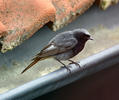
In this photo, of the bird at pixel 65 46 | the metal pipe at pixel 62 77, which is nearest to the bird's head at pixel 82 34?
the bird at pixel 65 46

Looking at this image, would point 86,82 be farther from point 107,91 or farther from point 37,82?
point 37,82

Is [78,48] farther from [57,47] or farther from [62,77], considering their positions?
[62,77]

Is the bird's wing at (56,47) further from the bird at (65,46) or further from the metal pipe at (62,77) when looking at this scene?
the metal pipe at (62,77)

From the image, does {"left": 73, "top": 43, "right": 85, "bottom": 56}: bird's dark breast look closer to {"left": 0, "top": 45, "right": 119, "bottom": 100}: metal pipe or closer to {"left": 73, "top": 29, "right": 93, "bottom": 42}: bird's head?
{"left": 73, "top": 29, "right": 93, "bottom": 42}: bird's head

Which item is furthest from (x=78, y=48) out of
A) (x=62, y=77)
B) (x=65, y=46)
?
(x=62, y=77)

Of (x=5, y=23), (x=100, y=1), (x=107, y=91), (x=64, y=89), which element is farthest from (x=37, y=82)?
(x=100, y=1)
